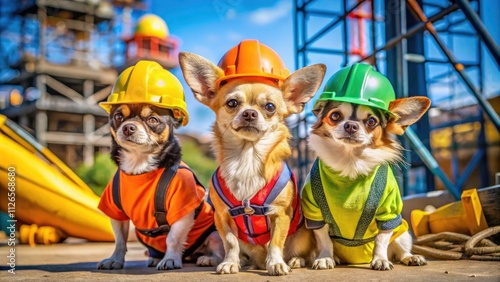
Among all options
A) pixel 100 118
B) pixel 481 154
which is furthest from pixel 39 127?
pixel 481 154

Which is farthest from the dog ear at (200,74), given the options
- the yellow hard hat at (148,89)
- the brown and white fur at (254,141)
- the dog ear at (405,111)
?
the dog ear at (405,111)

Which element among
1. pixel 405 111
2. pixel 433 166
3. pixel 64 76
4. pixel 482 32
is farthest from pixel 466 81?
pixel 64 76

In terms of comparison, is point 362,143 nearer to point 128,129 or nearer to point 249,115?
point 249,115

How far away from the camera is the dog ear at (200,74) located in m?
3.10

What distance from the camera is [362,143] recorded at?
2.88m

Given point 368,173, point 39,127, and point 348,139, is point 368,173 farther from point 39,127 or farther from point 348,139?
point 39,127

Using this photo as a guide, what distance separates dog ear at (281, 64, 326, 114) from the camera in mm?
3105

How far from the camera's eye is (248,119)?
9.34 ft

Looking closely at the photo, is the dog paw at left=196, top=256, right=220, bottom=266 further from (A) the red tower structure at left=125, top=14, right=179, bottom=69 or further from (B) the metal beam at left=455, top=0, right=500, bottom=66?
(A) the red tower structure at left=125, top=14, right=179, bottom=69

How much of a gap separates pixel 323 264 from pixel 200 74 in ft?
4.52

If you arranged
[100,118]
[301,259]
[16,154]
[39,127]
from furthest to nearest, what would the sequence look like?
[100,118] < [39,127] < [16,154] < [301,259]

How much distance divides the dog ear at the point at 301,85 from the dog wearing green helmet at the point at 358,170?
0.28 feet

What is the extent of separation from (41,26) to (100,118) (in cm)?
509

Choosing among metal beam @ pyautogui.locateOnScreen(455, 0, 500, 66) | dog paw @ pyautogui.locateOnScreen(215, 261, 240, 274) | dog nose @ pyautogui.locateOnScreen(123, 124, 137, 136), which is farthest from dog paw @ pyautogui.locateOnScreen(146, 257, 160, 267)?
metal beam @ pyautogui.locateOnScreen(455, 0, 500, 66)
